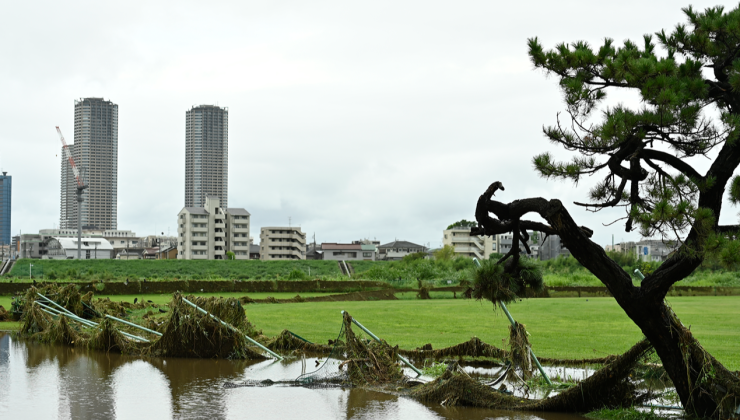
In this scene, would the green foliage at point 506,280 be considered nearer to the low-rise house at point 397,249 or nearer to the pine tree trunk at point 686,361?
the pine tree trunk at point 686,361

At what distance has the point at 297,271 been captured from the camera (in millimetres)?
50156

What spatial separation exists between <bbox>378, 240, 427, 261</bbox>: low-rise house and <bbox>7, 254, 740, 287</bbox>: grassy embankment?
1328 inches

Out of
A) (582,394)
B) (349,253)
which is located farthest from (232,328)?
(349,253)

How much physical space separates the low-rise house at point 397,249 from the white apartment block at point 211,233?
80.2ft

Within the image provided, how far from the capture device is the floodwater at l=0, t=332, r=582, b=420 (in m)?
9.06

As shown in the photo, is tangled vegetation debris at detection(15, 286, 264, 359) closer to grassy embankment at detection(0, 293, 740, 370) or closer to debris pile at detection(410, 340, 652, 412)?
grassy embankment at detection(0, 293, 740, 370)

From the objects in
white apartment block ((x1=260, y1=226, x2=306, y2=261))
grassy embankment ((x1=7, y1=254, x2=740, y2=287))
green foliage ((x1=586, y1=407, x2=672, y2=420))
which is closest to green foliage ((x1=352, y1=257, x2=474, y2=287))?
grassy embankment ((x1=7, y1=254, x2=740, y2=287))

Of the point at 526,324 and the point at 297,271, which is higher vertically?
the point at 297,271

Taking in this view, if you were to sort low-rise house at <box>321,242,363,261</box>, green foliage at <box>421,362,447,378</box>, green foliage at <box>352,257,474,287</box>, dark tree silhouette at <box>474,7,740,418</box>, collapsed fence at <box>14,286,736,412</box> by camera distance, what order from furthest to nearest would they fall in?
low-rise house at <box>321,242,363,261</box>
green foliage at <box>352,257,474,287</box>
green foliage at <box>421,362,447,378</box>
collapsed fence at <box>14,286,736,412</box>
dark tree silhouette at <box>474,7,740,418</box>

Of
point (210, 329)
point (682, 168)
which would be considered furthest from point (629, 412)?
point (210, 329)

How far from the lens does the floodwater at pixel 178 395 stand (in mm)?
9062

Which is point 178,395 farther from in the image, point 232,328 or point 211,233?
point 211,233

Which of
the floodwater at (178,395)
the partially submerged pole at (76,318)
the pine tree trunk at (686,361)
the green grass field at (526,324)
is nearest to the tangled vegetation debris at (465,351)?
the green grass field at (526,324)

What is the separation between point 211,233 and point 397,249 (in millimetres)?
32094
